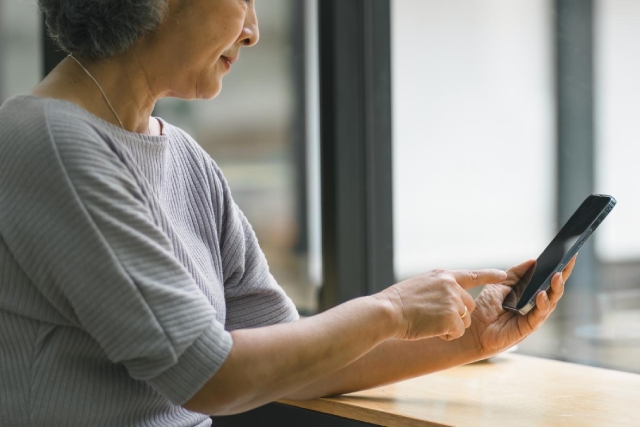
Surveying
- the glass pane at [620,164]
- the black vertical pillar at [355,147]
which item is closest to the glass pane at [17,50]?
the black vertical pillar at [355,147]

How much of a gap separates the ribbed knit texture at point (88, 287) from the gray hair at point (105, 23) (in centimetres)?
12

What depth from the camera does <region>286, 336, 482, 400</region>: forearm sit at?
1.46 meters

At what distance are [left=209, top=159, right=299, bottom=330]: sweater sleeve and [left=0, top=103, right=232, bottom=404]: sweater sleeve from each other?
0.36m

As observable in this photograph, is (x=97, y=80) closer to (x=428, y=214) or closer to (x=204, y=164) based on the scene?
(x=204, y=164)

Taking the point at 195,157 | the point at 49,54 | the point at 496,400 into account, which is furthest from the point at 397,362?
the point at 49,54

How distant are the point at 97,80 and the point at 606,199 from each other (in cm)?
81

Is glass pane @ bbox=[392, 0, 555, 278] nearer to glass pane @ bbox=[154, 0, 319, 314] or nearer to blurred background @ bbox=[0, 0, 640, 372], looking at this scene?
blurred background @ bbox=[0, 0, 640, 372]

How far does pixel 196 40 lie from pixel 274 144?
4.53ft

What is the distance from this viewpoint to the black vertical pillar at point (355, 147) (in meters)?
1.99

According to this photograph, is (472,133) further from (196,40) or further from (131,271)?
(131,271)

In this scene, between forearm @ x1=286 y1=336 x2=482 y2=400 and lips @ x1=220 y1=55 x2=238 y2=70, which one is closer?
lips @ x1=220 y1=55 x2=238 y2=70

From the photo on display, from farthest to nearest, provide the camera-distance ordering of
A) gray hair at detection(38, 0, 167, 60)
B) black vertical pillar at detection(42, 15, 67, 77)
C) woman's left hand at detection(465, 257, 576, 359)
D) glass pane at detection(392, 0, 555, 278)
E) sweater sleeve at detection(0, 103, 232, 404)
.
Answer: black vertical pillar at detection(42, 15, 67, 77) < glass pane at detection(392, 0, 555, 278) < woman's left hand at detection(465, 257, 576, 359) < gray hair at detection(38, 0, 167, 60) < sweater sleeve at detection(0, 103, 232, 404)

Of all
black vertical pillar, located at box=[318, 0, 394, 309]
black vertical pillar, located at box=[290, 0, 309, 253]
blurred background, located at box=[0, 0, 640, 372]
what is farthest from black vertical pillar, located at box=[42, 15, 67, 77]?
black vertical pillar, located at box=[318, 0, 394, 309]

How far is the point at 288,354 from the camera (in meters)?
1.12
